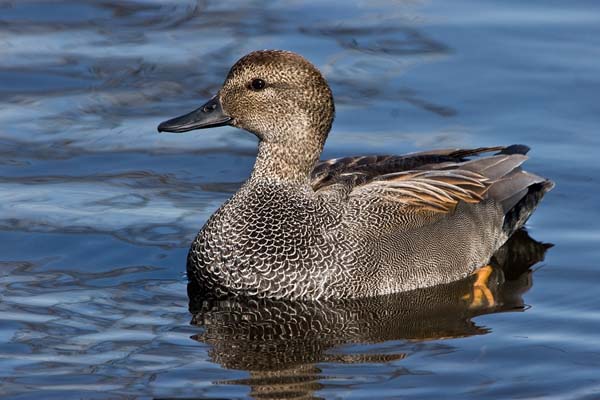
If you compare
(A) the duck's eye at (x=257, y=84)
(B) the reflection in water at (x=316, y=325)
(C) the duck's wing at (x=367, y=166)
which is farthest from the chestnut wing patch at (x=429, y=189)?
(A) the duck's eye at (x=257, y=84)

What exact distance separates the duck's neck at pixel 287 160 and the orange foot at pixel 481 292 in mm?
1421

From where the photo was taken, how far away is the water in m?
8.40

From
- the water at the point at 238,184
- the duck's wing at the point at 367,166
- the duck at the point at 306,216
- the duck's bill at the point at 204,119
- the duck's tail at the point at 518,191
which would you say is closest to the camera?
the water at the point at 238,184

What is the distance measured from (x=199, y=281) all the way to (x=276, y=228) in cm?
63

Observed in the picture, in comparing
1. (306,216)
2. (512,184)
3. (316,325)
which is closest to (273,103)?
(306,216)

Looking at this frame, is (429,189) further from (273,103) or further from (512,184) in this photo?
→ (273,103)

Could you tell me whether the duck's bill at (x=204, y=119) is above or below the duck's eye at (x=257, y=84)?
below

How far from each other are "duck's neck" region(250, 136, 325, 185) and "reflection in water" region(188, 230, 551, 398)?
927 millimetres

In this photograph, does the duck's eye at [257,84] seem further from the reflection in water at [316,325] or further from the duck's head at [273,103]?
the reflection in water at [316,325]

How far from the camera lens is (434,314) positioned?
9445mm

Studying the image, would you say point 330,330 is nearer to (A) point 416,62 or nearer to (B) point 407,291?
(B) point 407,291

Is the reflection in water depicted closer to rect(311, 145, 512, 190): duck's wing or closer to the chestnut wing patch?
the chestnut wing patch

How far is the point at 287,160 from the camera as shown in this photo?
9852 millimetres

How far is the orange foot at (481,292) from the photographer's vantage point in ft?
31.9
